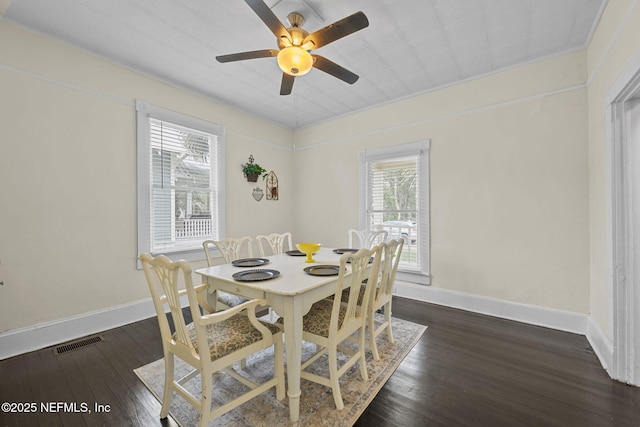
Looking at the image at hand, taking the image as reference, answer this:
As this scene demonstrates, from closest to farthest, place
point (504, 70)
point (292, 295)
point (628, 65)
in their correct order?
point (292, 295), point (628, 65), point (504, 70)

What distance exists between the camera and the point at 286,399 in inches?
71.7

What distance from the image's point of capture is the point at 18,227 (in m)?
2.39

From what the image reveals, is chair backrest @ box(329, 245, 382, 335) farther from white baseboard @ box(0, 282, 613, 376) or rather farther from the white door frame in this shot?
white baseboard @ box(0, 282, 613, 376)

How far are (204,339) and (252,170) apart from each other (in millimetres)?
3182

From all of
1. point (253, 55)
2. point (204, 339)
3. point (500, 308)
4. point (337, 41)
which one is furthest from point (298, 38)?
point (500, 308)

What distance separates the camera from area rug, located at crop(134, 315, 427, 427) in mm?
1629

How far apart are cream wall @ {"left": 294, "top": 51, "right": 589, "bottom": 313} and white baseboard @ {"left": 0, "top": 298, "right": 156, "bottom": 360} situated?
366 centimetres

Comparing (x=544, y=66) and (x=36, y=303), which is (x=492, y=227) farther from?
(x=36, y=303)

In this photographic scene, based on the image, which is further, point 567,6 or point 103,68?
point 103,68

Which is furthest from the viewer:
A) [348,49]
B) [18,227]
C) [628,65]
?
[348,49]

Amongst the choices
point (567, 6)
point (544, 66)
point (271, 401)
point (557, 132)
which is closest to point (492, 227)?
point (557, 132)

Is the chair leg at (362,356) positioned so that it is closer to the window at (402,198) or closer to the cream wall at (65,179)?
the window at (402,198)

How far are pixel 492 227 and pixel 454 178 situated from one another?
2.41ft

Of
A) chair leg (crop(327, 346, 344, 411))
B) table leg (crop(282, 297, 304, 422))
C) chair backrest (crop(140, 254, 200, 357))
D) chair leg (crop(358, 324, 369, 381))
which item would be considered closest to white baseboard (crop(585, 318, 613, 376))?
chair leg (crop(358, 324, 369, 381))
